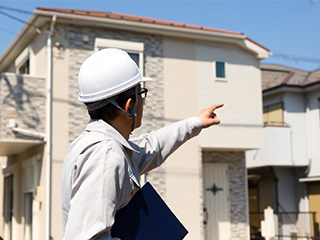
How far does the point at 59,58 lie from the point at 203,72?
4.67m

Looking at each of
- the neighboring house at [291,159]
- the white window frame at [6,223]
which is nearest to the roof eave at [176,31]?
the neighboring house at [291,159]

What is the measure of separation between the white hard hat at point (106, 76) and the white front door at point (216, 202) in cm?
1521

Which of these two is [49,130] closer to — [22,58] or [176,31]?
[22,58]

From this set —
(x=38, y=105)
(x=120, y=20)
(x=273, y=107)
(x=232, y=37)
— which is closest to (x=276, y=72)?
(x=273, y=107)

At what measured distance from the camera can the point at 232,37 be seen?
1636 cm

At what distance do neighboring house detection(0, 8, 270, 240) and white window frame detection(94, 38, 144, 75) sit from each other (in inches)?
1.2

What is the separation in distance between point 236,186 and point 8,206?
314 inches

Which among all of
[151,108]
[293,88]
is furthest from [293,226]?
[151,108]

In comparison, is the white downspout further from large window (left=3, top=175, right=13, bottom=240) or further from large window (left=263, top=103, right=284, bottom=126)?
large window (left=263, top=103, right=284, bottom=126)

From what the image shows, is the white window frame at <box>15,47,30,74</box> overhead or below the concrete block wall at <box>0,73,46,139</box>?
overhead

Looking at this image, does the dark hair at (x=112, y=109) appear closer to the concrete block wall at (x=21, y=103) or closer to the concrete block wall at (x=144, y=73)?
the concrete block wall at (x=21, y=103)

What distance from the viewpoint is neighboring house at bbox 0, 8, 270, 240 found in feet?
44.8

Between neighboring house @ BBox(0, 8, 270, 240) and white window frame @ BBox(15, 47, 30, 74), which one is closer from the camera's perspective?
neighboring house @ BBox(0, 8, 270, 240)

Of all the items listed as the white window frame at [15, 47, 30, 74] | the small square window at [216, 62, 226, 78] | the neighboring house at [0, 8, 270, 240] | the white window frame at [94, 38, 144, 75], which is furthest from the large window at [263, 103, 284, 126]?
the white window frame at [15, 47, 30, 74]
